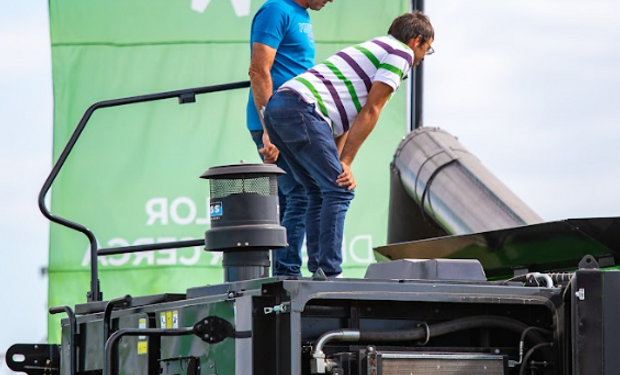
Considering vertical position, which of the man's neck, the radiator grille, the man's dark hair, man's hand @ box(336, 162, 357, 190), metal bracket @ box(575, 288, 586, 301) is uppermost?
the man's neck

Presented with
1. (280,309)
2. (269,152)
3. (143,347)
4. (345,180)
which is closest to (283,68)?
(269,152)

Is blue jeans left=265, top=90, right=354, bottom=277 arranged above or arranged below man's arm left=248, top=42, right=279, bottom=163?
below

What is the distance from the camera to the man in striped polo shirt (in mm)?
6645

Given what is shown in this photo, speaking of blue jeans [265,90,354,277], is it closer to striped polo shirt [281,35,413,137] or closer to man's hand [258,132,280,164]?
striped polo shirt [281,35,413,137]

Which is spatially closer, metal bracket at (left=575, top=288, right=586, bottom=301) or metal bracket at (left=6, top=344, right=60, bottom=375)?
metal bracket at (left=575, top=288, right=586, bottom=301)

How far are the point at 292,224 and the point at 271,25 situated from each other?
1090 millimetres

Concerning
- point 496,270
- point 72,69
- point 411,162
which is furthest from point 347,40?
point 496,270

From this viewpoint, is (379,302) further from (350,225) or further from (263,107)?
(350,225)

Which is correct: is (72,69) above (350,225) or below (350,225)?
above

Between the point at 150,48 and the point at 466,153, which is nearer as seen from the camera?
the point at 466,153

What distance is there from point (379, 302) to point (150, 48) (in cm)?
843

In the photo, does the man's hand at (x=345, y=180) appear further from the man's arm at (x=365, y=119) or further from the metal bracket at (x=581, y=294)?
the metal bracket at (x=581, y=294)

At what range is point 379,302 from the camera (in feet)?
17.0

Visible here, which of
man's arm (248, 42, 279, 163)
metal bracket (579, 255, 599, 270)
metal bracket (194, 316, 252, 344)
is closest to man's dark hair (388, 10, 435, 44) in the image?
man's arm (248, 42, 279, 163)
